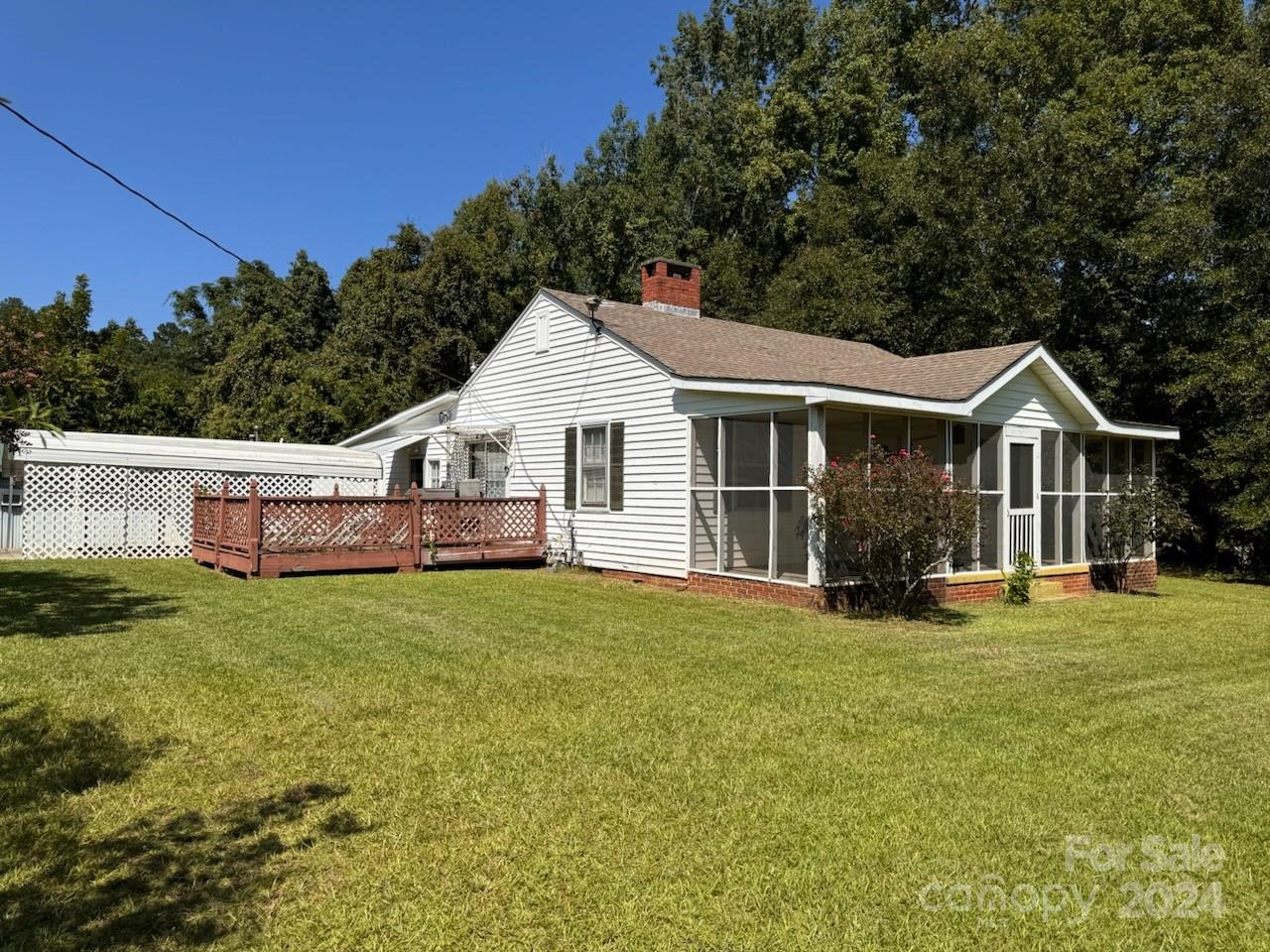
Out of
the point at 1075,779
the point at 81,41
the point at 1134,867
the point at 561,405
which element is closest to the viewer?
the point at 1134,867

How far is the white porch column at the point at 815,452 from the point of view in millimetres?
10320

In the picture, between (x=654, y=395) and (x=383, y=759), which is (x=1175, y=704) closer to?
(x=383, y=759)

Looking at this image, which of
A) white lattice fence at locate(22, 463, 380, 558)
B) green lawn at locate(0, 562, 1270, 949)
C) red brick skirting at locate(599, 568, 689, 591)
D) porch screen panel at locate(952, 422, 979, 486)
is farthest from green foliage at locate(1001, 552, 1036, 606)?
white lattice fence at locate(22, 463, 380, 558)

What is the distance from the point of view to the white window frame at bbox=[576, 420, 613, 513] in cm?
1373

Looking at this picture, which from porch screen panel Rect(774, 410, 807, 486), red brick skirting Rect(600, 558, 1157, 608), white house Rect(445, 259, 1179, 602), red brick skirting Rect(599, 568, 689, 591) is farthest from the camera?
red brick skirting Rect(599, 568, 689, 591)

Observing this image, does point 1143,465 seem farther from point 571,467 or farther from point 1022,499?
point 571,467

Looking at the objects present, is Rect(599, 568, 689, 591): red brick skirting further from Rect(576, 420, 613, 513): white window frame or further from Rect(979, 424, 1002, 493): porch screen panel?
Rect(979, 424, 1002, 493): porch screen panel

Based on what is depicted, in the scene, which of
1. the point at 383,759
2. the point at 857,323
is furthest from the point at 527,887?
the point at 857,323

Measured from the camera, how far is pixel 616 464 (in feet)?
44.5

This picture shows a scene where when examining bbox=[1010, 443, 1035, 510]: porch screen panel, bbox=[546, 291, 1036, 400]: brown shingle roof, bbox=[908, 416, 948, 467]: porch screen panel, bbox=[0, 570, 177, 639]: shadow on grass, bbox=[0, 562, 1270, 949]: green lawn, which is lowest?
bbox=[0, 562, 1270, 949]: green lawn

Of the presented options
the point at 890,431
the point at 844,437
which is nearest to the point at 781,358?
the point at 844,437

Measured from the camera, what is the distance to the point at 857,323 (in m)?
24.1

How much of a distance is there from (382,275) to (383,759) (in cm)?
2912

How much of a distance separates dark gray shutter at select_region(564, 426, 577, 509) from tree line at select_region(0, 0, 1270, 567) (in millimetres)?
7048
